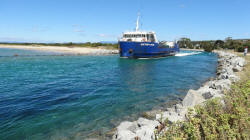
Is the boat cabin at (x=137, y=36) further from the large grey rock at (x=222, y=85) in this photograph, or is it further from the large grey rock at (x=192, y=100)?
the large grey rock at (x=192, y=100)

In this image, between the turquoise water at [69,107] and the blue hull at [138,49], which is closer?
the turquoise water at [69,107]

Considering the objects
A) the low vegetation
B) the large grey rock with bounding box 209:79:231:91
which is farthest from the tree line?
the low vegetation

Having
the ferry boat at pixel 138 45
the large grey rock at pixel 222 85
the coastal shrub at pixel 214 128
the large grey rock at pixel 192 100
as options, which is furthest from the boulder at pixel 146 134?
the ferry boat at pixel 138 45

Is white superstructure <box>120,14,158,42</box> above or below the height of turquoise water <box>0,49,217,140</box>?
above

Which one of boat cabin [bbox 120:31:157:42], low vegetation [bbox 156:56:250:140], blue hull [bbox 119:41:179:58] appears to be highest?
boat cabin [bbox 120:31:157:42]

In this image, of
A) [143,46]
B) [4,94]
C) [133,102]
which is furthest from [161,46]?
[4,94]

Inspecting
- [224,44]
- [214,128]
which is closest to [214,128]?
[214,128]

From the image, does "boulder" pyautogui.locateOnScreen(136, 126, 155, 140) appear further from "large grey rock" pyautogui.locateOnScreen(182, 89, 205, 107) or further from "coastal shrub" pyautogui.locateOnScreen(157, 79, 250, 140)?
"large grey rock" pyautogui.locateOnScreen(182, 89, 205, 107)

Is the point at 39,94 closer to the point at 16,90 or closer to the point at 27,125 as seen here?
the point at 16,90

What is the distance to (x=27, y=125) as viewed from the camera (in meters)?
6.60

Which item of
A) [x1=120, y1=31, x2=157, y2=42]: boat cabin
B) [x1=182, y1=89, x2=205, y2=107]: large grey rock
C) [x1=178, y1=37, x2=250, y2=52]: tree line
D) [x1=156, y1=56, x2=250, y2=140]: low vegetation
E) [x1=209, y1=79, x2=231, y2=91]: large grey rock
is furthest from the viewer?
[x1=178, y1=37, x2=250, y2=52]: tree line

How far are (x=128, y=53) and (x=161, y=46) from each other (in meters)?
11.9

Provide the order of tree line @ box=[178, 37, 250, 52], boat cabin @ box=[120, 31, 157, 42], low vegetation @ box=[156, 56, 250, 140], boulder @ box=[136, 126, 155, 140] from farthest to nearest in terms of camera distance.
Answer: tree line @ box=[178, 37, 250, 52] → boat cabin @ box=[120, 31, 157, 42] → boulder @ box=[136, 126, 155, 140] → low vegetation @ box=[156, 56, 250, 140]

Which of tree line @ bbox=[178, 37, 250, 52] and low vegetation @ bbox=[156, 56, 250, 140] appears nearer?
low vegetation @ bbox=[156, 56, 250, 140]
